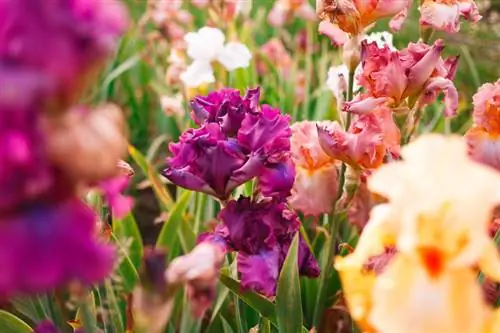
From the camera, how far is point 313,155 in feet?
3.36

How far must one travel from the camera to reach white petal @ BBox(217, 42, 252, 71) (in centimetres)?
153

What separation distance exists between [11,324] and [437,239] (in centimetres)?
58

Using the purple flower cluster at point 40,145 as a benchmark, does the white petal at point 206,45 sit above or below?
below

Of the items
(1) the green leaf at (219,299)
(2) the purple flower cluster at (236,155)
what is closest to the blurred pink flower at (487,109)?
(2) the purple flower cluster at (236,155)

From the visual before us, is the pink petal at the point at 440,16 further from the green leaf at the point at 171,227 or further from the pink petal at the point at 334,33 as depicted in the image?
the green leaf at the point at 171,227

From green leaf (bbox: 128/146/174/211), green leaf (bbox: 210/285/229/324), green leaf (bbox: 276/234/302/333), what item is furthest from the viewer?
green leaf (bbox: 128/146/174/211)

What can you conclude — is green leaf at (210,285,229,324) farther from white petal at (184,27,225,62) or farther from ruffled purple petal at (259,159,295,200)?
white petal at (184,27,225,62)

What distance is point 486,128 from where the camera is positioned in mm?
959

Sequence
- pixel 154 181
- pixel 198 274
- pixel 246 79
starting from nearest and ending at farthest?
pixel 198 274, pixel 154 181, pixel 246 79

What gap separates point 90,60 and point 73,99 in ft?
0.07

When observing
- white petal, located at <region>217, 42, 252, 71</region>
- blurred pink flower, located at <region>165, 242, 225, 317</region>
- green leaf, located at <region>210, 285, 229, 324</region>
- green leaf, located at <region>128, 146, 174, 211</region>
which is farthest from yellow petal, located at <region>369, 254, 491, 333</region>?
white petal, located at <region>217, 42, 252, 71</region>

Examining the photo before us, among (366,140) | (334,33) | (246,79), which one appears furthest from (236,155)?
(246,79)

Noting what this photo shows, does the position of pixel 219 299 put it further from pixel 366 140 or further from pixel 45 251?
pixel 45 251

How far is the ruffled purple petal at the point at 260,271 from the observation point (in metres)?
0.86
